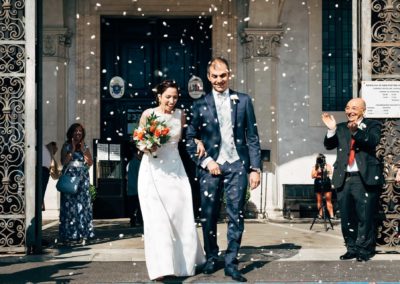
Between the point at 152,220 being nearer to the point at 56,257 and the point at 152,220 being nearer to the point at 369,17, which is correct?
the point at 56,257

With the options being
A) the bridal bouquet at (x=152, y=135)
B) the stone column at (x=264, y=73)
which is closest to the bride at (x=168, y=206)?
the bridal bouquet at (x=152, y=135)

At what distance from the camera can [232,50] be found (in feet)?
58.7

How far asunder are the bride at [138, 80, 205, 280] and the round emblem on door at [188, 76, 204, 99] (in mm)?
10105

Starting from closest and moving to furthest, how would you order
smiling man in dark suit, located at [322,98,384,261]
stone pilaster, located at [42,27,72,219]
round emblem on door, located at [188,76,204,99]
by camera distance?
1. smiling man in dark suit, located at [322,98,384,261]
2. stone pilaster, located at [42,27,72,219]
3. round emblem on door, located at [188,76,204,99]

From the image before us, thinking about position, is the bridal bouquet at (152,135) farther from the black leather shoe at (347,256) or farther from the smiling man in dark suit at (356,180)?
the black leather shoe at (347,256)

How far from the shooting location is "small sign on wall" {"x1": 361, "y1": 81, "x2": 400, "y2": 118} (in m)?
9.51

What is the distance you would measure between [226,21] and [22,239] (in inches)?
388

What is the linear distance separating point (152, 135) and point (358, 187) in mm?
2724

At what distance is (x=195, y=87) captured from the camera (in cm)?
1817

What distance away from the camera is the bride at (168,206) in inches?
296

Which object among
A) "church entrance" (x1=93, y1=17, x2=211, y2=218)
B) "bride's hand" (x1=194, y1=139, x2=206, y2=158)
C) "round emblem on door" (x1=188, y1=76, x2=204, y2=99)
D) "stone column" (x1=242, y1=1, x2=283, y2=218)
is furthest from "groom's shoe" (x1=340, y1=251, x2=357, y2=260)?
"round emblem on door" (x1=188, y1=76, x2=204, y2=99)

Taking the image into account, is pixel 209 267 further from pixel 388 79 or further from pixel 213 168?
pixel 388 79

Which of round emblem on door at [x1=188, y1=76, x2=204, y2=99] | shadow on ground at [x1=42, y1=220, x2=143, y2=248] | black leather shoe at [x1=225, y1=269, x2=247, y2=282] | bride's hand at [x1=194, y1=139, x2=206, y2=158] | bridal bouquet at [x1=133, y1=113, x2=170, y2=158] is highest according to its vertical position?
round emblem on door at [x1=188, y1=76, x2=204, y2=99]

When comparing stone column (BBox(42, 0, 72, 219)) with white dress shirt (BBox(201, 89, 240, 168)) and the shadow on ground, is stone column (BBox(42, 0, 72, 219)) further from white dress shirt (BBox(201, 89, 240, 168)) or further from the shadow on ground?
white dress shirt (BBox(201, 89, 240, 168))
